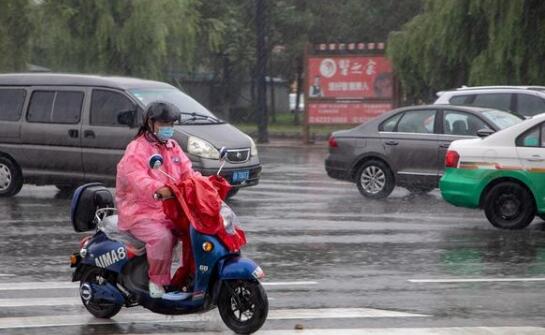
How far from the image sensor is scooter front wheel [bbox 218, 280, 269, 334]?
810 centimetres

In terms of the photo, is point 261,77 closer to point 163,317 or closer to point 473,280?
point 473,280

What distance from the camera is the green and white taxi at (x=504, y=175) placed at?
48.0 ft

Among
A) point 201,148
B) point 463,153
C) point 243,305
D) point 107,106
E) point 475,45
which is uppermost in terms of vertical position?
point 475,45

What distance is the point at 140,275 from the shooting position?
28.3ft

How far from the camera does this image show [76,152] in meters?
17.9

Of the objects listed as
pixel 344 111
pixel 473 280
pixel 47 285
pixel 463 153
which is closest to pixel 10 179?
pixel 463 153

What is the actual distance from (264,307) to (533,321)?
203 centimetres

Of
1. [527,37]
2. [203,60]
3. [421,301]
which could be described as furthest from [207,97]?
[421,301]

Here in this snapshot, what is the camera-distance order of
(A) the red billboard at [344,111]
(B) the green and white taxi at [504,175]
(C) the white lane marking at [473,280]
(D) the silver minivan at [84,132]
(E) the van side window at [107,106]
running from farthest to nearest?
(A) the red billboard at [344,111] < (E) the van side window at [107,106] < (D) the silver minivan at [84,132] < (B) the green and white taxi at [504,175] < (C) the white lane marking at [473,280]

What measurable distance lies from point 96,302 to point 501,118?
1093 centimetres

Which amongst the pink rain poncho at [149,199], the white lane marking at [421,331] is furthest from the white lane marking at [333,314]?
the pink rain poncho at [149,199]

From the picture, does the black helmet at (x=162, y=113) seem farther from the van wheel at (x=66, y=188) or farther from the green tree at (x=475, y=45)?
the green tree at (x=475, y=45)

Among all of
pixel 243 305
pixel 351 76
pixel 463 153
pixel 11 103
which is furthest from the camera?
pixel 351 76

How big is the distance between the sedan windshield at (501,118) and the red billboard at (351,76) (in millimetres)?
16930
